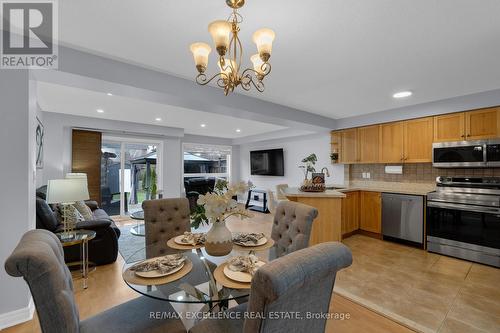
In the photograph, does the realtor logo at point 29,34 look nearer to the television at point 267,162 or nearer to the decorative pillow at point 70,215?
the decorative pillow at point 70,215

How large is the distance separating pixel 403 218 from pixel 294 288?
3.90 metres

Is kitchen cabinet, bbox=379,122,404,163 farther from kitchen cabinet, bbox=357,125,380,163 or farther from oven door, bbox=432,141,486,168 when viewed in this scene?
oven door, bbox=432,141,486,168

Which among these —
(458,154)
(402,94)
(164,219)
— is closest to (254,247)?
(164,219)

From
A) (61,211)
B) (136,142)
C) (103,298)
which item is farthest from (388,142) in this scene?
(136,142)

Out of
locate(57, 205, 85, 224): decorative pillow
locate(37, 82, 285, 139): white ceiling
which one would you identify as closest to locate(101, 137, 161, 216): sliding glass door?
locate(37, 82, 285, 139): white ceiling

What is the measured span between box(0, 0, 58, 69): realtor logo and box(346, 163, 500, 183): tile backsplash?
16.7 ft

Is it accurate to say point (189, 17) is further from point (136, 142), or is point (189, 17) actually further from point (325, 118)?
point (136, 142)

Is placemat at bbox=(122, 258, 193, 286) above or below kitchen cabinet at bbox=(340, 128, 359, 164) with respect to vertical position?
below

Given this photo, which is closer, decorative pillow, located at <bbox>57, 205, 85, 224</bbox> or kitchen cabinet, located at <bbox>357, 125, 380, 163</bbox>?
decorative pillow, located at <bbox>57, 205, 85, 224</bbox>

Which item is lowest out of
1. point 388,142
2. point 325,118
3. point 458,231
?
point 458,231

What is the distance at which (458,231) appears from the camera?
329cm

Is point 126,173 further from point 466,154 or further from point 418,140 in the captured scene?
point 466,154

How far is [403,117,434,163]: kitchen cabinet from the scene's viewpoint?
12.1ft

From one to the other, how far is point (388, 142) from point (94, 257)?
16.7 ft
